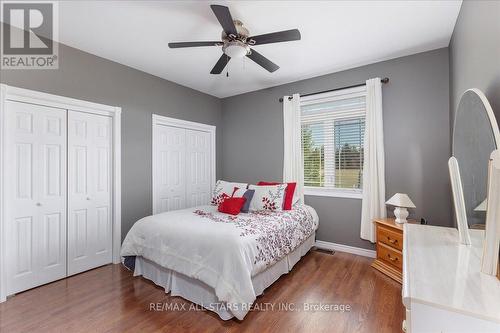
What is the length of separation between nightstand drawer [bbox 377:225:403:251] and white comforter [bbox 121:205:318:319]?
95cm

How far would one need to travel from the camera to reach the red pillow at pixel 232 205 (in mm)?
2951

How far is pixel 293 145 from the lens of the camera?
12.6 feet

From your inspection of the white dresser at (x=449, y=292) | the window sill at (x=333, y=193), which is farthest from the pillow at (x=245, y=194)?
the white dresser at (x=449, y=292)

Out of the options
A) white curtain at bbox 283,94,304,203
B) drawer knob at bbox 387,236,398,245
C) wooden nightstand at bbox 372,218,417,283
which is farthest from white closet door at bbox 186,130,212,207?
drawer knob at bbox 387,236,398,245

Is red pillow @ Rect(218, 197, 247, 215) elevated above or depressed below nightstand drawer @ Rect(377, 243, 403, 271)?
above

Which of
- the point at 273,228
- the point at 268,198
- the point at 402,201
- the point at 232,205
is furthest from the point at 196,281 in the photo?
the point at 402,201

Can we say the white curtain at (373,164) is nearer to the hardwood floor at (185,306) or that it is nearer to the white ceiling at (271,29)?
the white ceiling at (271,29)

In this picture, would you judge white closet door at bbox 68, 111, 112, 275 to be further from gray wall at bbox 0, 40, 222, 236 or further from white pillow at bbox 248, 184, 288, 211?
white pillow at bbox 248, 184, 288, 211

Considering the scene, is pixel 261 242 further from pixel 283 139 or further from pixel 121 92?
pixel 121 92

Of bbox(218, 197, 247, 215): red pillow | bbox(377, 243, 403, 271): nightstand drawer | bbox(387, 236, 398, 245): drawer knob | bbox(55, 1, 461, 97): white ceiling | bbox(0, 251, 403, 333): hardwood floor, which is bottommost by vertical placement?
bbox(0, 251, 403, 333): hardwood floor

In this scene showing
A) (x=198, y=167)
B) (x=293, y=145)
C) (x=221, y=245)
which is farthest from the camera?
(x=198, y=167)

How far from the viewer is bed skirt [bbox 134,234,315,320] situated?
81.1 inches

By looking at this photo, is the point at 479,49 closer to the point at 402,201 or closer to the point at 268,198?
the point at 402,201

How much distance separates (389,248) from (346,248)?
31.1 inches
